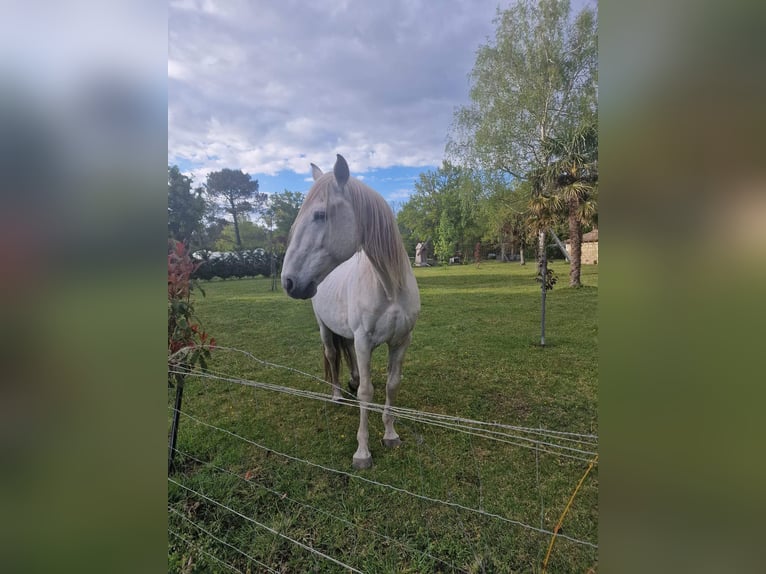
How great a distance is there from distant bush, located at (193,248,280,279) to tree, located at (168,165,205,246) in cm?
145

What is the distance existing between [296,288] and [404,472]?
39.5 inches

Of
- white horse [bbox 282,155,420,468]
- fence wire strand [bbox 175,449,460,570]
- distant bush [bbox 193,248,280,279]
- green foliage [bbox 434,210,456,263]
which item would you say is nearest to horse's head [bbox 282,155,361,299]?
white horse [bbox 282,155,420,468]

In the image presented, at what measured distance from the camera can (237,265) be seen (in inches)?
175

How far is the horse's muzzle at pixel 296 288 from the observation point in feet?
3.90

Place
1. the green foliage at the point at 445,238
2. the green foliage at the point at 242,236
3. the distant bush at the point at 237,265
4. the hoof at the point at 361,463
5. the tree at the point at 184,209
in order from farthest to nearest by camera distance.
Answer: the green foliage at the point at 445,238 < the distant bush at the point at 237,265 < the green foliage at the point at 242,236 < the tree at the point at 184,209 < the hoof at the point at 361,463

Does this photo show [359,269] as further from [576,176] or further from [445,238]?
[445,238]

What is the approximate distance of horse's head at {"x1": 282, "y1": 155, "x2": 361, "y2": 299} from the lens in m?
1.19

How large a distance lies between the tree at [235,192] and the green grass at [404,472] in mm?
1447

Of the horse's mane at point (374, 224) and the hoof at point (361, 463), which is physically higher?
the horse's mane at point (374, 224)

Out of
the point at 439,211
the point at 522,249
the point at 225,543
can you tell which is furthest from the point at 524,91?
the point at 225,543

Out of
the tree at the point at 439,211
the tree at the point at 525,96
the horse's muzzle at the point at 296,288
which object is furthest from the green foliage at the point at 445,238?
the horse's muzzle at the point at 296,288

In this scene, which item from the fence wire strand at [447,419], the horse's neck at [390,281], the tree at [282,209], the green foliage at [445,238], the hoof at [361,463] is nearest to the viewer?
the fence wire strand at [447,419]

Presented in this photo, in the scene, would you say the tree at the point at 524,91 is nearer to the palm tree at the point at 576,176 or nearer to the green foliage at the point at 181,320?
the palm tree at the point at 576,176
